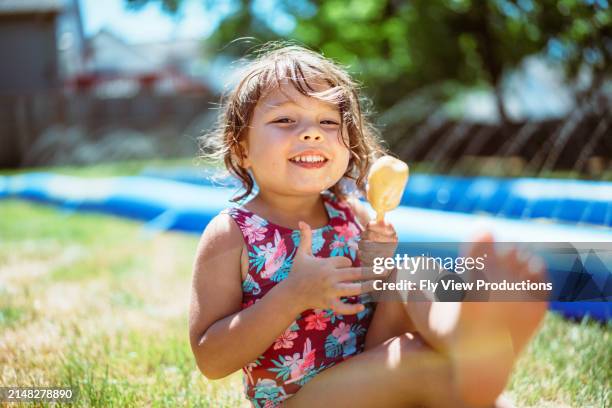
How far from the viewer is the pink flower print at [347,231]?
5.52ft

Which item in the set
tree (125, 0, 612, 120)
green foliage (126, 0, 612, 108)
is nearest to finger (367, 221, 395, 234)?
tree (125, 0, 612, 120)

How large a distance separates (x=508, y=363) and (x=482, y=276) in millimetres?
152

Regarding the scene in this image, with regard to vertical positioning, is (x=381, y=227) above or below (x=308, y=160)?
below

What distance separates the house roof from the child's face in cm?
1719

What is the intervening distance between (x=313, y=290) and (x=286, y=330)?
25 centimetres

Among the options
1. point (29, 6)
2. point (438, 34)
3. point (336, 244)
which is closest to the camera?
point (336, 244)

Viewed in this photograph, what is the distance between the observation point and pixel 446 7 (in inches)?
405

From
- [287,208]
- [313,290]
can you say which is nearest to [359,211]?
[287,208]

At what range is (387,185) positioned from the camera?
1.46 meters

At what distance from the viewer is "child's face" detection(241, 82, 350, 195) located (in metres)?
1.52

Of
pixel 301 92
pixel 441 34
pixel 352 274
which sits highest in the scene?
pixel 441 34

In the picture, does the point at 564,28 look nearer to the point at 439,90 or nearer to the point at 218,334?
the point at 439,90

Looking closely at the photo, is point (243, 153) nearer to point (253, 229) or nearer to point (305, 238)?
point (253, 229)

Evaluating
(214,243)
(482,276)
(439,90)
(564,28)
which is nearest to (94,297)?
(214,243)
